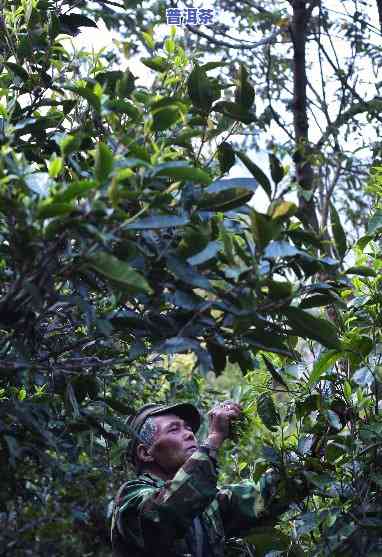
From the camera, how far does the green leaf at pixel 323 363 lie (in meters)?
2.59

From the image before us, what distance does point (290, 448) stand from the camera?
111 inches

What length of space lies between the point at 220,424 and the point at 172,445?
41 cm

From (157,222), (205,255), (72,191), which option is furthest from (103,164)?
(205,255)

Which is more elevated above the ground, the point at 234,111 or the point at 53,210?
the point at 234,111

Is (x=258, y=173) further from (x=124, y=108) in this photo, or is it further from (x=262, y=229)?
(x=124, y=108)

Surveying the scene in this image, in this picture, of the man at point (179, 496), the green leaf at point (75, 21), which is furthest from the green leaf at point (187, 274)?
the green leaf at point (75, 21)

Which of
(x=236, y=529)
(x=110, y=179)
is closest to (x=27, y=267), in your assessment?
(x=110, y=179)

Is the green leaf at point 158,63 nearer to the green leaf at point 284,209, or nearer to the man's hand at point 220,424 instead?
the green leaf at point 284,209

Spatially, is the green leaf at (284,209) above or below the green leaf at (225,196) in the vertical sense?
below

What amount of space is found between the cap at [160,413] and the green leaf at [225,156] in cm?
103

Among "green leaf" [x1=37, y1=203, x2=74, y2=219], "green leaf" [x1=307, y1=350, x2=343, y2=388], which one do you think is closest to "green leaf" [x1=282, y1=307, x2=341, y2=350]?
"green leaf" [x1=307, y1=350, x2=343, y2=388]

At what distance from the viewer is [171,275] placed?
2111 mm

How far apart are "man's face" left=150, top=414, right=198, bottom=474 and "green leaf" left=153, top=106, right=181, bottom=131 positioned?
135 cm

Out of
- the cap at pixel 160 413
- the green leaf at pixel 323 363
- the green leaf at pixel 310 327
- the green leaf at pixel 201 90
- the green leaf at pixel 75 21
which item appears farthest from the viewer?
the cap at pixel 160 413
